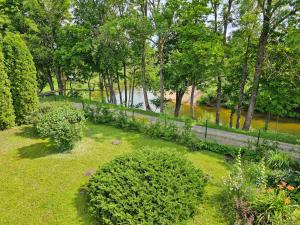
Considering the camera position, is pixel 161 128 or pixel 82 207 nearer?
pixel 82 207

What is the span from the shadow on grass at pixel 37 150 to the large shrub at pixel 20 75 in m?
2.99

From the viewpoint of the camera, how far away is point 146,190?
546cm

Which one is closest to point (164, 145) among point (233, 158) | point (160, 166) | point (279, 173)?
point (233, 158)

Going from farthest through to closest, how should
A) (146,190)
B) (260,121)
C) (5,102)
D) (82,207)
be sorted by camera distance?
(260,121), (5,102), (82,207), (146,190)

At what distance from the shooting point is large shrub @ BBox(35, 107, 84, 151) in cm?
829

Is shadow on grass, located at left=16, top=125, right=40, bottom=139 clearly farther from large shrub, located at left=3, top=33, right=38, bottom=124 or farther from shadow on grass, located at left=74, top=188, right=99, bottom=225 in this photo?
shadow on grass, located at left=74, top=188, right=99, bottom=225

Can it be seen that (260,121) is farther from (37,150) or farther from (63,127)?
(37,150)

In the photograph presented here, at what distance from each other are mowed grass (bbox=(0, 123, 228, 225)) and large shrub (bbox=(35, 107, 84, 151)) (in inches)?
20.5

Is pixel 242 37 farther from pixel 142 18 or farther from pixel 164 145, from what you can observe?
pixel 164 145

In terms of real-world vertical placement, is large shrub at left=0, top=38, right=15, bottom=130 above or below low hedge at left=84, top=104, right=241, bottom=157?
above

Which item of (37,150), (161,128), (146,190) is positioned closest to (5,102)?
(37,150)

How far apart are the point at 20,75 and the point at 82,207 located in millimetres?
8149

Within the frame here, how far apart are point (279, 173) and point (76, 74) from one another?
1856 cm

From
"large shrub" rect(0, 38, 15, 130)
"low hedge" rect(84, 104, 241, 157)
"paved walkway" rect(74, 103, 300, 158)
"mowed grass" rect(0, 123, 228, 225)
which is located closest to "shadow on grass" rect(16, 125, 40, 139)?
"mowed grass" rect(0, 123, 228, 225)
